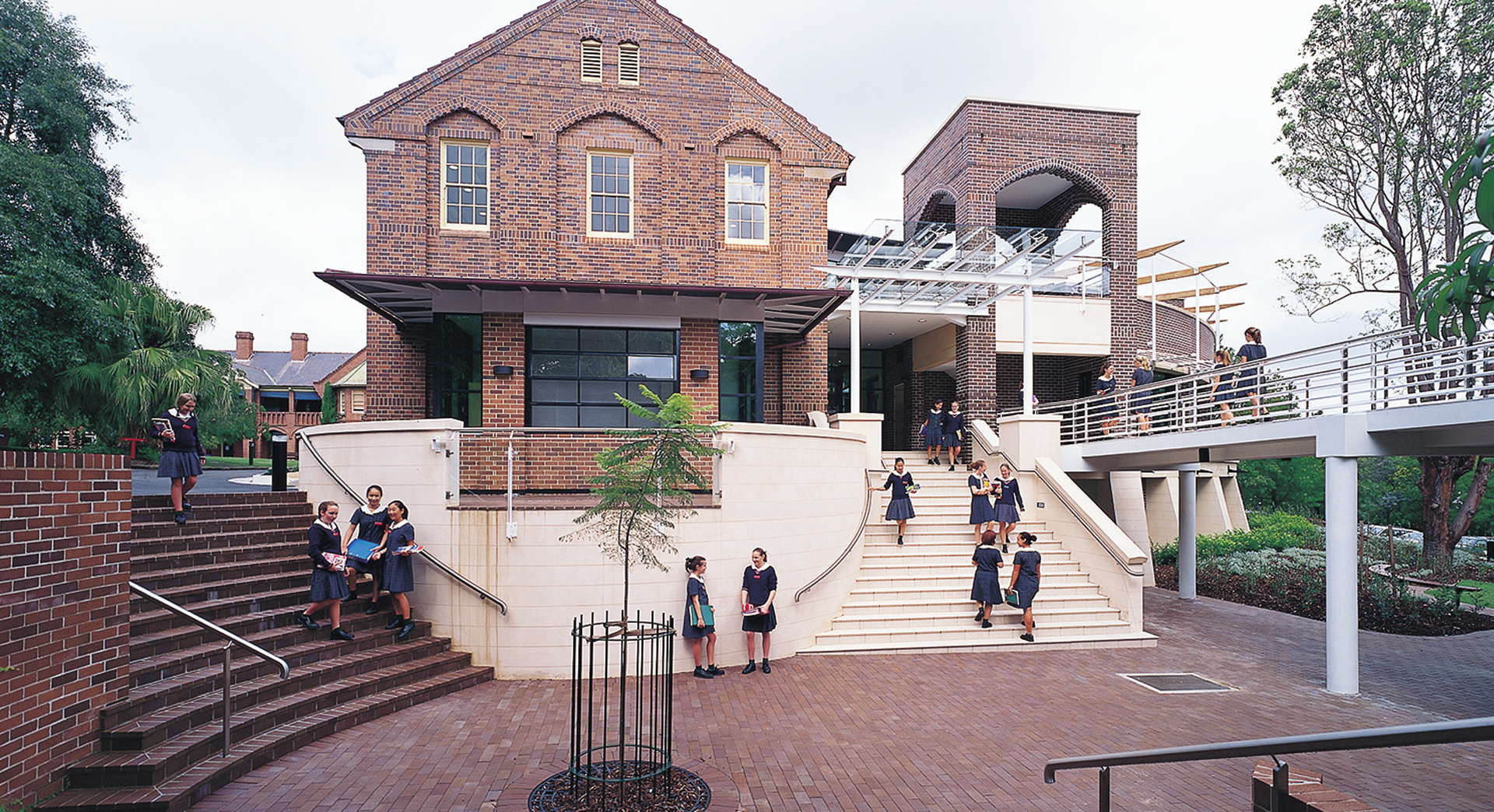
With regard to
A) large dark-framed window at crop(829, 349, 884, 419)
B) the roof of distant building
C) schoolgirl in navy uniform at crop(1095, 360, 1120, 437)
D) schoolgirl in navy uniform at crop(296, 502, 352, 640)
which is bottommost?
schoolgirl in navy uniform at crop(296, 502, 352, 640)

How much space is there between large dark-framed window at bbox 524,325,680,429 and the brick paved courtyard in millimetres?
5938

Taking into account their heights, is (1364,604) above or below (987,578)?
below

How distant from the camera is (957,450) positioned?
56.9ft

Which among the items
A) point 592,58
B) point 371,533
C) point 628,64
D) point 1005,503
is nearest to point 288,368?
point 592,58

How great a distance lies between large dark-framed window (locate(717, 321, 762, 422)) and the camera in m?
15.4

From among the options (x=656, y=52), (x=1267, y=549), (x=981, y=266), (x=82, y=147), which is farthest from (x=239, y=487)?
(x=1267, y=549)

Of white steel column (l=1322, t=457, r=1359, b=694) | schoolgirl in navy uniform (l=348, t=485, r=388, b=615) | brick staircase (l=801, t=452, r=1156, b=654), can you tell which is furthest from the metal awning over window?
white steel column (l=1322, t=457, r=1359, b=694)

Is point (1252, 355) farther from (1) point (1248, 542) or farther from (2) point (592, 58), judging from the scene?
(2) point (592, 58)

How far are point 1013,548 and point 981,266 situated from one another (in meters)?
7.23

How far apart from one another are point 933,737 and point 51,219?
22.3 m

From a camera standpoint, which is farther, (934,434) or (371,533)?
(934,434)

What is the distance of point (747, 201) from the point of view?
15883mm

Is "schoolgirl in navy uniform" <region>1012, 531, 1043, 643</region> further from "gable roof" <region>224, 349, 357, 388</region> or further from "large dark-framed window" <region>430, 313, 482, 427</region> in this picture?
"gable roof" <region>224, 349, 357, 388</region>

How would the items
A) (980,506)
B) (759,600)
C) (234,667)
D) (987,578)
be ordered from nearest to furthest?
(234,667) < (759,600) < (987,578) < (980,506)
